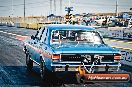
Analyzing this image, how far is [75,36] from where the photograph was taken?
9820 mm

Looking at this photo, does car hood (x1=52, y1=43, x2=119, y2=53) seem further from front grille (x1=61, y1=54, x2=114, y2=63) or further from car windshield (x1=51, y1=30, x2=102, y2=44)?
car windshield (x1=51, y1=30, x2=102, y2=44)

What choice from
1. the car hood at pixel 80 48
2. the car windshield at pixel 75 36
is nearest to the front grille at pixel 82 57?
the car hood at pixel 80 48

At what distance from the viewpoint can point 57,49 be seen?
855 centimetres

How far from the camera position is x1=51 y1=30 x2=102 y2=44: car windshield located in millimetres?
9586

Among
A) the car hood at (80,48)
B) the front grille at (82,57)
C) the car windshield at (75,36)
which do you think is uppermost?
the car windshield at (75,36)

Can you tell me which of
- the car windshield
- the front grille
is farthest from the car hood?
the car windshield

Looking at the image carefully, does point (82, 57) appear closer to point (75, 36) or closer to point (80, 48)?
point (80, 48)

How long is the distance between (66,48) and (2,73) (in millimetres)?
3737

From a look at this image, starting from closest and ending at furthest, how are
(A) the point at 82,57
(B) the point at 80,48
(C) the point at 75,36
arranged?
(A) the point at 82,57 → (B) the point at 80,48 → (C) the point at 75,36

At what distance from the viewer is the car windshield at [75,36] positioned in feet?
31.4

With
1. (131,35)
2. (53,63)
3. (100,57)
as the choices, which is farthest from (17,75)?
(131,35)

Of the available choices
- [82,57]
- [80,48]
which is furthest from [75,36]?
[82,57]

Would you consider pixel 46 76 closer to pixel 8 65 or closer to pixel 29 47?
pixel 29 47

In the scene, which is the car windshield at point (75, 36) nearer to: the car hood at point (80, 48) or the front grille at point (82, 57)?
the car hood at point (80, 48)
